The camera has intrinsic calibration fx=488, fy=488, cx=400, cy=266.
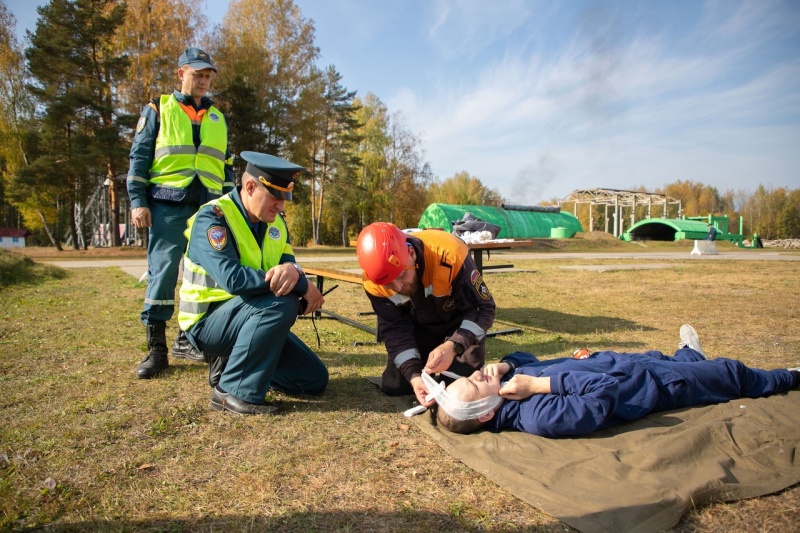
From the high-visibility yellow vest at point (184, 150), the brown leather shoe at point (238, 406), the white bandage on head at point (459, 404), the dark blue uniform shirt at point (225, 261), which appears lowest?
the brown leather shoe at point (238, 406)

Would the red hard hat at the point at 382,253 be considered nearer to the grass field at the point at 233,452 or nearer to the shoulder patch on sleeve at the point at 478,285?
the shoulder patch on sleeve at the point at 478,285

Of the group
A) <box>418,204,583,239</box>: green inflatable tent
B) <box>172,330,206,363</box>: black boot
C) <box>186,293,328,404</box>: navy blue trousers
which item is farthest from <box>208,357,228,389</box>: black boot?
<box>418,204,583,239</box>: green inflatable tent

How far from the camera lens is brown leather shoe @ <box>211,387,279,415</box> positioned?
334 cm

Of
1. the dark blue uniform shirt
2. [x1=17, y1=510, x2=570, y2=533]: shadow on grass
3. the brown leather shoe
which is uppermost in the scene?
the dark blue uniform shirt

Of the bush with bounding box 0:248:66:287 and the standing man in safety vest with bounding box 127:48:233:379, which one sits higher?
the standing man in safety vest with bounding box 127:48:233:379

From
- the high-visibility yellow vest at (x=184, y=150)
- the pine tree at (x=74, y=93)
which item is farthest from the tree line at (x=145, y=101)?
the high-visibility yellow vest at (x=184, y=150)

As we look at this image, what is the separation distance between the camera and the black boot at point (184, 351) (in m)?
4.60

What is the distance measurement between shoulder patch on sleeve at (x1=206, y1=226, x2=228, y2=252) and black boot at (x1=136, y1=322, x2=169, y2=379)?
1.38 m

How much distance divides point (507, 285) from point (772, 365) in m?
7.24

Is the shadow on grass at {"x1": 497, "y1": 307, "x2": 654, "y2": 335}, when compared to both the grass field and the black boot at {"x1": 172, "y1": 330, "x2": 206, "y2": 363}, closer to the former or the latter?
the grass field

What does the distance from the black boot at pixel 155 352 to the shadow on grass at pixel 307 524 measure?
222cm

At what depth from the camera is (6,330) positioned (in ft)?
19.0

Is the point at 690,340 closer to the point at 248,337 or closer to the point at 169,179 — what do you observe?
the point at 248,337

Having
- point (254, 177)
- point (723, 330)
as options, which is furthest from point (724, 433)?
point (723, 330)
